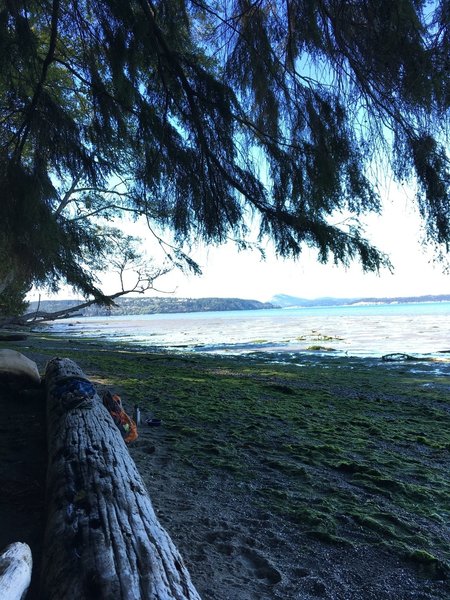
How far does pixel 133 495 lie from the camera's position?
1.99m

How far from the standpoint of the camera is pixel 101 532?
1.63 meters

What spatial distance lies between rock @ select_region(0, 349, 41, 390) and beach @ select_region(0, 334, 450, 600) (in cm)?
45

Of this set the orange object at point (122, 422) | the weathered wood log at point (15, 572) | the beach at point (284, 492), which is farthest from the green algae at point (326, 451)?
the weathered wood log at point (15, 572)

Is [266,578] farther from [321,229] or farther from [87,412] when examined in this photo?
[321,229]

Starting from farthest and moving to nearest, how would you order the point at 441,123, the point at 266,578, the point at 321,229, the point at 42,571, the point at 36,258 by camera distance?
the point at 36,258 < the point at 321,229 < the point at 441,123 < the point at 266,578 < the point at 42,571

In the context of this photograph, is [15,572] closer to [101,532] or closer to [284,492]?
[101,532]

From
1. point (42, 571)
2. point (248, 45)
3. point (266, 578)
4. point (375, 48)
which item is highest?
point (248, 45)

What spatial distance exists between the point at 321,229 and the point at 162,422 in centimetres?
260

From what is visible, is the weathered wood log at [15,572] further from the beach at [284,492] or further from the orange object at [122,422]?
the orange object at [122,422]

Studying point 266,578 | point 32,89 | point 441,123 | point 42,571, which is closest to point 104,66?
point 32,89

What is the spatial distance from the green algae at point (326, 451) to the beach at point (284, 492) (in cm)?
1

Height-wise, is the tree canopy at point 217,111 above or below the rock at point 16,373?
above

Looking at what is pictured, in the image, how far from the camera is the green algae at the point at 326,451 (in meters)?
2.39

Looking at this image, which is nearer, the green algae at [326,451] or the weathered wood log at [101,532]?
the weathered wood log at [101,532]
